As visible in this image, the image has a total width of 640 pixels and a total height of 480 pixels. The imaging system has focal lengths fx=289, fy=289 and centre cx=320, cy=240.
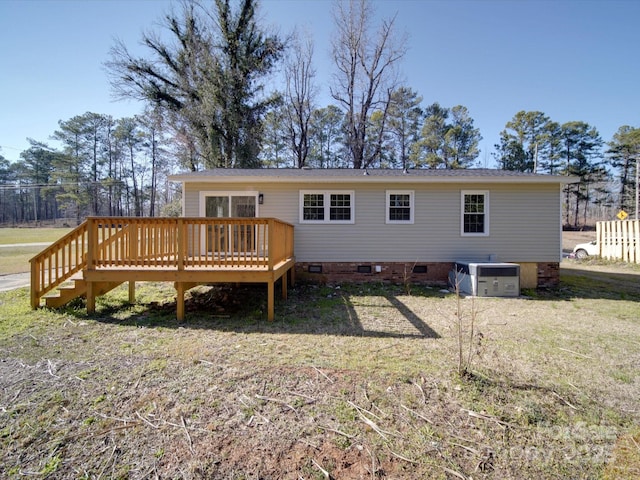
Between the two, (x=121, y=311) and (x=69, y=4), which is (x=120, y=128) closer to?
(x=69, y=4)

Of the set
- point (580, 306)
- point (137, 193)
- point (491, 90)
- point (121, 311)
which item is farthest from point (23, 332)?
point (137, 193)

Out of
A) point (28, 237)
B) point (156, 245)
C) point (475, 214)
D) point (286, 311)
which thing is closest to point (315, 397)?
point (286, 311)

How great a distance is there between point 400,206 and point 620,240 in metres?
12.4

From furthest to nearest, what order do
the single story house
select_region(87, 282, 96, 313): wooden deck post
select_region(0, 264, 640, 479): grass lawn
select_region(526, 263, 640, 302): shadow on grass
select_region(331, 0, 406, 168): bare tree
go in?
select_region(331, 0, 406, 168): bare tree < the single story house < select_region(526, 263, 640, 302): shadow on grass < select_region(87, 282, 96, 313): wooden deck post < select_region(0, 264, 640, 479): grass lawn

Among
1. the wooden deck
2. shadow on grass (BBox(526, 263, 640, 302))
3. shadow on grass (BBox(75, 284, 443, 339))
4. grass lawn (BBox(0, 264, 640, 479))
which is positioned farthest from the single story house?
grass lawn (BBox(0, 264, 640, 479))

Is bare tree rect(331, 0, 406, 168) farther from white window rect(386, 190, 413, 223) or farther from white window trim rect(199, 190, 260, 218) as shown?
white window trim rect(199, 190, 260, 218)

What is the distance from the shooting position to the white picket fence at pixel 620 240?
41.0ft

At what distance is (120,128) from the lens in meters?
34.3

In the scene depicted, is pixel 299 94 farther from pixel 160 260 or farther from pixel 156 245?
pixel 160 260

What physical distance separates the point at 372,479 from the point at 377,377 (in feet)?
4.39

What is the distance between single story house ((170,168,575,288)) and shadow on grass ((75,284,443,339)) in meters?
0.86

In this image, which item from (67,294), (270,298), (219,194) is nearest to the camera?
(270,298)

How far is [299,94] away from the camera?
2123 centimetres

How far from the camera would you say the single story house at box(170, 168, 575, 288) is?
8297mm
